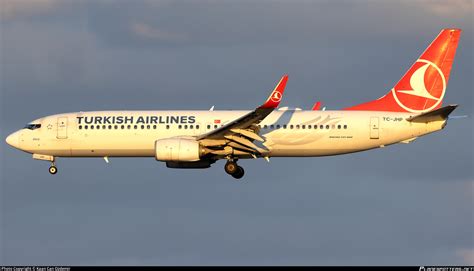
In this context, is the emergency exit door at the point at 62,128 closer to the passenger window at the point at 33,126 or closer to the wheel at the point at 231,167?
the passenger window at the point at 33,126

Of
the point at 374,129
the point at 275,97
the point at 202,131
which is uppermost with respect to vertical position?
the point at 202,131

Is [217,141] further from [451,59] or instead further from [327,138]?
[451,59]

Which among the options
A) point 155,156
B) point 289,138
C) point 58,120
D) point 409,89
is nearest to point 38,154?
point 58,120

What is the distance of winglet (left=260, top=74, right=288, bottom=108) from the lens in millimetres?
69750

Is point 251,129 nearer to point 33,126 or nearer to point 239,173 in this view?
point 239,173

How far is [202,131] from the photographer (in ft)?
248

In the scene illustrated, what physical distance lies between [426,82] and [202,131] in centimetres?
1292

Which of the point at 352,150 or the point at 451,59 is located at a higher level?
the point at 451,59

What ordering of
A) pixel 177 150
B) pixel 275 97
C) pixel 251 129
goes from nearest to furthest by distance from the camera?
pixel 275 97, pixel 177 150, pixel 251 129

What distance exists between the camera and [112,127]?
76.6 m

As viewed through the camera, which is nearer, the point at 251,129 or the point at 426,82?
the point at 251,129

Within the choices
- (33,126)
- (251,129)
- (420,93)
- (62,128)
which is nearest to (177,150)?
(251,129)

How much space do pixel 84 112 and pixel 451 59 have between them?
69.2ft

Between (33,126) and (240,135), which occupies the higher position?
(33,126)
